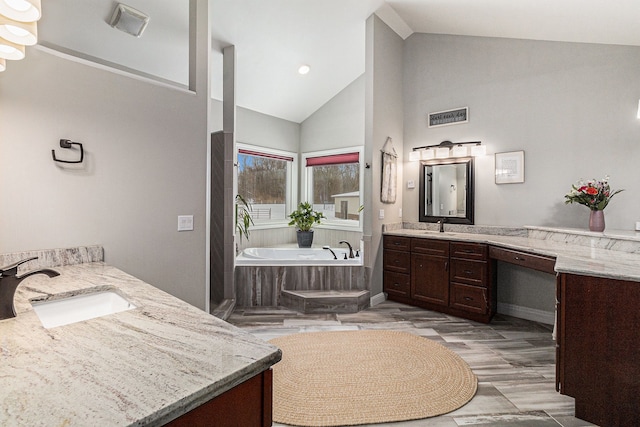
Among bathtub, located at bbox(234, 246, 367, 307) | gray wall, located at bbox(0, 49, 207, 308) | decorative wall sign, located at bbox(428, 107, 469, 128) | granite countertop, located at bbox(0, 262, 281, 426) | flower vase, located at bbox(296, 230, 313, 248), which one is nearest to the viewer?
granite countertop, located at bbox(0, 262, 281, 426)

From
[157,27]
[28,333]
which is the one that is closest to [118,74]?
[157,27]

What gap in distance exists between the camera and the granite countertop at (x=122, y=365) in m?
0.59

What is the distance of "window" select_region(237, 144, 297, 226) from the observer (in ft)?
16.9

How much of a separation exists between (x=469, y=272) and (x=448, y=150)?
153 centimetres

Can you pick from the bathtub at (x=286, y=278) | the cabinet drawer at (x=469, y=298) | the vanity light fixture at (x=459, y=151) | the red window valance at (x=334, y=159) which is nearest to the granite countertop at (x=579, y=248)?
the cabinet drawer at (x=469, y=298)

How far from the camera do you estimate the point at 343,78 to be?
5012mm

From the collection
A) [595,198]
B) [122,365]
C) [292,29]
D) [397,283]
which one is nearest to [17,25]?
[122,365]

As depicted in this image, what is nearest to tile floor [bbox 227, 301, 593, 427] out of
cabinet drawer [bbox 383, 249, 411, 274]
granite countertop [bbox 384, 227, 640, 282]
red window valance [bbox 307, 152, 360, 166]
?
cabinet drawer [bbox 383, 249, 411, 274]

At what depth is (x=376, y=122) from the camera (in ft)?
13.0

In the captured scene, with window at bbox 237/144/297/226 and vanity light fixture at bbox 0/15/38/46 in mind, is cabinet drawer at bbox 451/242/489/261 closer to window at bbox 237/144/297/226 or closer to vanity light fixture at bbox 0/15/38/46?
window at bbox 237/144/297/226

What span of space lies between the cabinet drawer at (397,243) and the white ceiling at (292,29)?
251 cm

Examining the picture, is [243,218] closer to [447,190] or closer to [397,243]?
[397,243]

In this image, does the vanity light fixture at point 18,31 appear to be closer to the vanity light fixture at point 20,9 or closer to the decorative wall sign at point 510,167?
the vanity light fixture at point 20,9

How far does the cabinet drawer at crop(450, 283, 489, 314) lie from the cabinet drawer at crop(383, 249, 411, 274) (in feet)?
1.85
